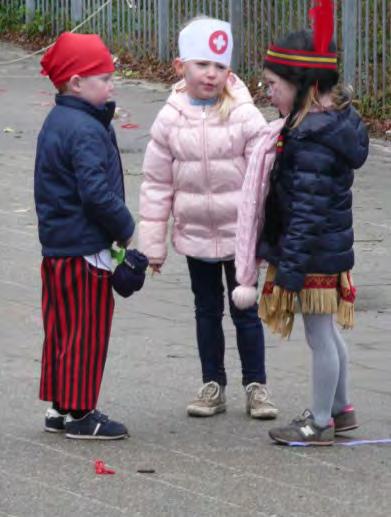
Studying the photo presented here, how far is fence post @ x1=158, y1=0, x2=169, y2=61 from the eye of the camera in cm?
1752

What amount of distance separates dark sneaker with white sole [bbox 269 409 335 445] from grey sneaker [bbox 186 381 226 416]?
51 centimetres

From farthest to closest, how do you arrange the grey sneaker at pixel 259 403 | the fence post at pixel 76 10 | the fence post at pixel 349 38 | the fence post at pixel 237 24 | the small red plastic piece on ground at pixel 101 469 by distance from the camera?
1. the fence post at pixel 76 10
2. the fence post at pixel 237 24
3. the fence post at pixel 349 38
4. the grey sneaker at pixel 259 403
5. the small red plastic piece on ground at pixel 101 469

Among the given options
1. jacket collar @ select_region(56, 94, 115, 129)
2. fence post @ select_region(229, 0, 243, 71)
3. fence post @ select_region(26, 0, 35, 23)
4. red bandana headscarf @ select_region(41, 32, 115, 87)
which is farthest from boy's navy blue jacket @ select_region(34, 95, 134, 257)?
fence post @ select_region(26, 0, 35, 23)

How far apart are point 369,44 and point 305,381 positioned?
7758 mm

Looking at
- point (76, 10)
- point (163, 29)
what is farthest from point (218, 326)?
point (76, 10)

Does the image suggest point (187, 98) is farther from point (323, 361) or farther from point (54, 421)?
point (54, 421)

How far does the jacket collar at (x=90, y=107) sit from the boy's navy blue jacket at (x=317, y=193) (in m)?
0.79

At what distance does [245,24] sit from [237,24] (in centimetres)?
9

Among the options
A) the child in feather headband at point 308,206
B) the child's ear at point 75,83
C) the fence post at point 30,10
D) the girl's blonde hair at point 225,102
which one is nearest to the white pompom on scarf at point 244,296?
the child in feather headband at point 308,206

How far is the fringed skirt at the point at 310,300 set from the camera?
620 cm

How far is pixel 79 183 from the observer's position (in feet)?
20.6

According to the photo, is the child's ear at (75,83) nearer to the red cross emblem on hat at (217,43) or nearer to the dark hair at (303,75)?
the red cross emblem on hat at (217,43)

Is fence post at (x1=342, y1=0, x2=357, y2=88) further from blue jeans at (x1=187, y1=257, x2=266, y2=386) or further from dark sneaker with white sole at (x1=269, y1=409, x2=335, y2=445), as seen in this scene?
dark sneaker with white sole at (x1=269, y1=409, x2=335, y2=445)

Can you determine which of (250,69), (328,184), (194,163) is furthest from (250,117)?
(250,69)
